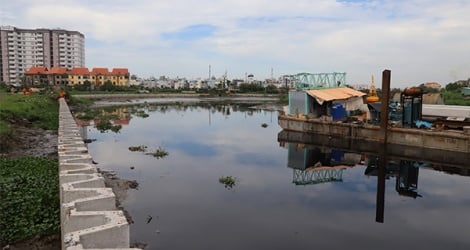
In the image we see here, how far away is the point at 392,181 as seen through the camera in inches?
709

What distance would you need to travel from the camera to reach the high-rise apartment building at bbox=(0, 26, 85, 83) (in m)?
137

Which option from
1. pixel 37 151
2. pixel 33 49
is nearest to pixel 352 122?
pixel 37 151

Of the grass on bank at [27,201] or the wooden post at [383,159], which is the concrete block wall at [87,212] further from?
the wooden post at [383,159]

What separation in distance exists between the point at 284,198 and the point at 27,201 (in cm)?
890

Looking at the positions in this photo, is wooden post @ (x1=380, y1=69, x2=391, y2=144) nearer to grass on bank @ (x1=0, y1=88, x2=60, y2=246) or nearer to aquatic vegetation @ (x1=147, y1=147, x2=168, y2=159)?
aquatic vegetation @ (x1=147, y1=147, x2=168, y2=159)

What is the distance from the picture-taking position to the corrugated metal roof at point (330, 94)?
31.8 metres

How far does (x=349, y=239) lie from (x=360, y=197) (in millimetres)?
4751

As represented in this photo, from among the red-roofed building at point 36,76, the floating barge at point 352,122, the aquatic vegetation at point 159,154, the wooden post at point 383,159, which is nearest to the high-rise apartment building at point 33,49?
the red-roofed building at point 36,76

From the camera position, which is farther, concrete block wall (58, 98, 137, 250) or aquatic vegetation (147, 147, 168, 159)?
aquatic vegetation (147, 147, 168, 159)

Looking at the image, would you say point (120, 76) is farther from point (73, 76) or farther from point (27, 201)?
point (27, 201)

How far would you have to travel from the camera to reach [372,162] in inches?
865

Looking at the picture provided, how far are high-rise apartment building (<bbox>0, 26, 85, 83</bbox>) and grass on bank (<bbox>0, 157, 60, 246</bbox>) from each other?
139985 millimetres

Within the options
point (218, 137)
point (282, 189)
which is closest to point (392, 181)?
point (282, 189)

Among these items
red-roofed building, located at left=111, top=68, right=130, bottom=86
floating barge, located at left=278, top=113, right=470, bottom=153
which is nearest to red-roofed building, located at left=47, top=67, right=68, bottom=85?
red-roofed building, located at left=111, top=68, right=130, bottom=86
